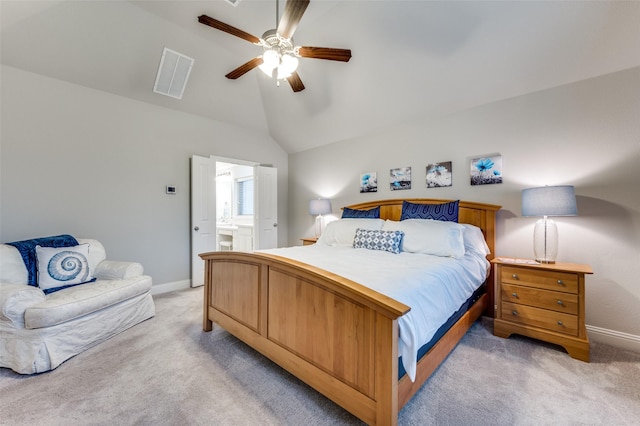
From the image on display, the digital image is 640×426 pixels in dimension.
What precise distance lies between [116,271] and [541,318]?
3.95m

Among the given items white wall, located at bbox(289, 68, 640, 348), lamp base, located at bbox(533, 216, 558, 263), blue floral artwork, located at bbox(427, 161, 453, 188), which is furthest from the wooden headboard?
lamp base, located at bbox(533, 216, 558, 263)

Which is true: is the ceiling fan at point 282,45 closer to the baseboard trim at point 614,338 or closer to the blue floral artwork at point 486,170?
the blue floral artwork at point 486,170

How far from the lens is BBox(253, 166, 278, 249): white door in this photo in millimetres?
4730

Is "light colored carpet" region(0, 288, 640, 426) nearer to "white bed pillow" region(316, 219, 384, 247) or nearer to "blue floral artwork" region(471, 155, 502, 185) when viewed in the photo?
"white bed pillow" region(316, 219, 384, 247)

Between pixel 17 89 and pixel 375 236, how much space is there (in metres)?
4.02

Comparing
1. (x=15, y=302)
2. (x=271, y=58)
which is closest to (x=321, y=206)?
(x=271, y=58)

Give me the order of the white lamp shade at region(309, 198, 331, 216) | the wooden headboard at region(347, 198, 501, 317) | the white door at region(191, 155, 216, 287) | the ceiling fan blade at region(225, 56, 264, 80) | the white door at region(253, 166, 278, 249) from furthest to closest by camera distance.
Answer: the white door at region(253, 166, 278, 249) < the white lamp shade at region(309, 198, 331, 216) < the white door at region(191, 155, 216, 287) < the wooden headboard at region(347, 198, 501, 317) < the ceiling fan blade at region(225, 56, 264, 80)

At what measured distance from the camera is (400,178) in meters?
3.62

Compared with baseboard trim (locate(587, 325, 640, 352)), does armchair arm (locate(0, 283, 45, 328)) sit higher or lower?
higher

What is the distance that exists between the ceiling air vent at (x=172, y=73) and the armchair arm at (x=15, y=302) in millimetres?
2641

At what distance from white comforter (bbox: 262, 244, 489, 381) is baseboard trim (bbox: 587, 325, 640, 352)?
1.00 m

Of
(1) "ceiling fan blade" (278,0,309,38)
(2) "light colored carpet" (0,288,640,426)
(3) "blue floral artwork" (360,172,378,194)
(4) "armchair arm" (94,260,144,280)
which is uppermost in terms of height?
(1) "ceiling fan blade" (278,0,309,38)

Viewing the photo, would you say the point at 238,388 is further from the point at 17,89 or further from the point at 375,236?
the point at 17,89

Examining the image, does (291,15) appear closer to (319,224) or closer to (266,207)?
(319,224)
